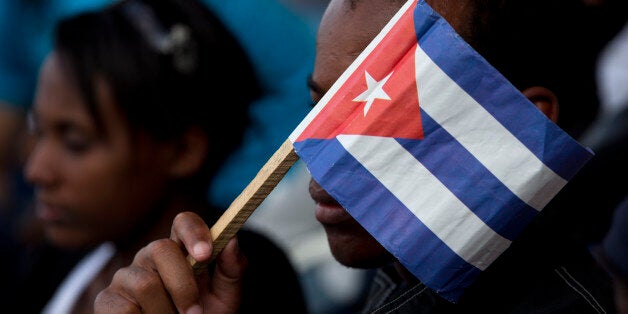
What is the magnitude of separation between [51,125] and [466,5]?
50.1 inches

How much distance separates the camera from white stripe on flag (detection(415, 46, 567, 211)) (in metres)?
1.30

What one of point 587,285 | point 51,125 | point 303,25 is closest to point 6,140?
point 51,125

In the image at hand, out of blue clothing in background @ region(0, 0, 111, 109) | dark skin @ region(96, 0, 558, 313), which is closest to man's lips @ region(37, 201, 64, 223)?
dark skin @ region(96, 0, 558, 313)

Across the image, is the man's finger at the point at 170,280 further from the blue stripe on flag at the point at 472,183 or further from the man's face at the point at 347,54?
the blue stripe on flag at the point at 472,183

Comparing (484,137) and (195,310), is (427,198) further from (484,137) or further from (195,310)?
(195,310)

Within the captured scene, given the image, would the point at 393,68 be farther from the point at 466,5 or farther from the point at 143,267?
the point at 143,267

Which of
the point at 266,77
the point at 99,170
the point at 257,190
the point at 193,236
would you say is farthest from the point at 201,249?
the point at 266,77

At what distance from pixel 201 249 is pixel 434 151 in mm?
426

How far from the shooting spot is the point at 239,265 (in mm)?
1548

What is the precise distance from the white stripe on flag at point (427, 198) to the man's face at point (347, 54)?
230mm

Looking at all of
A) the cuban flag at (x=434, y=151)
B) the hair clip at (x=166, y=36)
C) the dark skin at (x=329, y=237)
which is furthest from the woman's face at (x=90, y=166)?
the cuban flag at (x=434, y=151)

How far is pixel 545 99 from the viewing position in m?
1.47

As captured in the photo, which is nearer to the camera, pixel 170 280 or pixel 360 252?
pixel 170 280

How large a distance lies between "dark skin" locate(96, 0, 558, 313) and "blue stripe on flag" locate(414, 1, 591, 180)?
157mm
